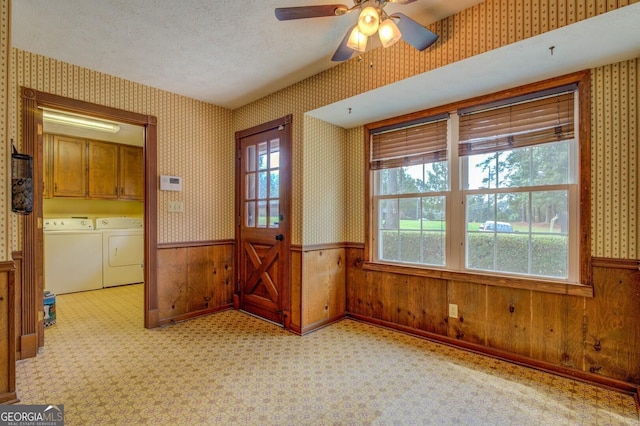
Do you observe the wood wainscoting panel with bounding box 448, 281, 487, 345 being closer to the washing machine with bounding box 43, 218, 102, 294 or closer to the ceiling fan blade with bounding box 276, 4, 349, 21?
the ceiling fan blade with bounding box 276, 4, 349, 21

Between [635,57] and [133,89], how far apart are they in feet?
13.6

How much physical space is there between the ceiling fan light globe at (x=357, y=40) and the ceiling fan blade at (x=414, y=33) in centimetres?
20

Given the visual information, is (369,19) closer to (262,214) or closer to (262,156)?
(262,156)

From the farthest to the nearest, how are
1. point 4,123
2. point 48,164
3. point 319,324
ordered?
point 48,164 → point 319,324 → point 4,123

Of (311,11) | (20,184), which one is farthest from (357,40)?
(20,184)

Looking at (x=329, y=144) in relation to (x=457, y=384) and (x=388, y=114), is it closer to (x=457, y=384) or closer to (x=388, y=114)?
(x=388, y=114)

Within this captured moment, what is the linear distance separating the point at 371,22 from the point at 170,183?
2.65 meters

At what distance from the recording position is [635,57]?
2.06 meters

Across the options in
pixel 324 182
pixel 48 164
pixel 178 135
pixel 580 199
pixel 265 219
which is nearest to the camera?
pixel 580 199

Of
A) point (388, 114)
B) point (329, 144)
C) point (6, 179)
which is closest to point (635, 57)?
point (388, 114)

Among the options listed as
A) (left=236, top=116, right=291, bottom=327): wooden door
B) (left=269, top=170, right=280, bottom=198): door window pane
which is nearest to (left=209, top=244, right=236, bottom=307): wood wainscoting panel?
(left=236, top=116, right=291, bottom=327): wooden door

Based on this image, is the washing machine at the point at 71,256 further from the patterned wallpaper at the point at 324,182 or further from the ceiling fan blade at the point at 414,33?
the ceiling fan blade at the point at 414,33

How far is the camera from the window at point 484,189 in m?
2.38

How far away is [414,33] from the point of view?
1924 millimetres
